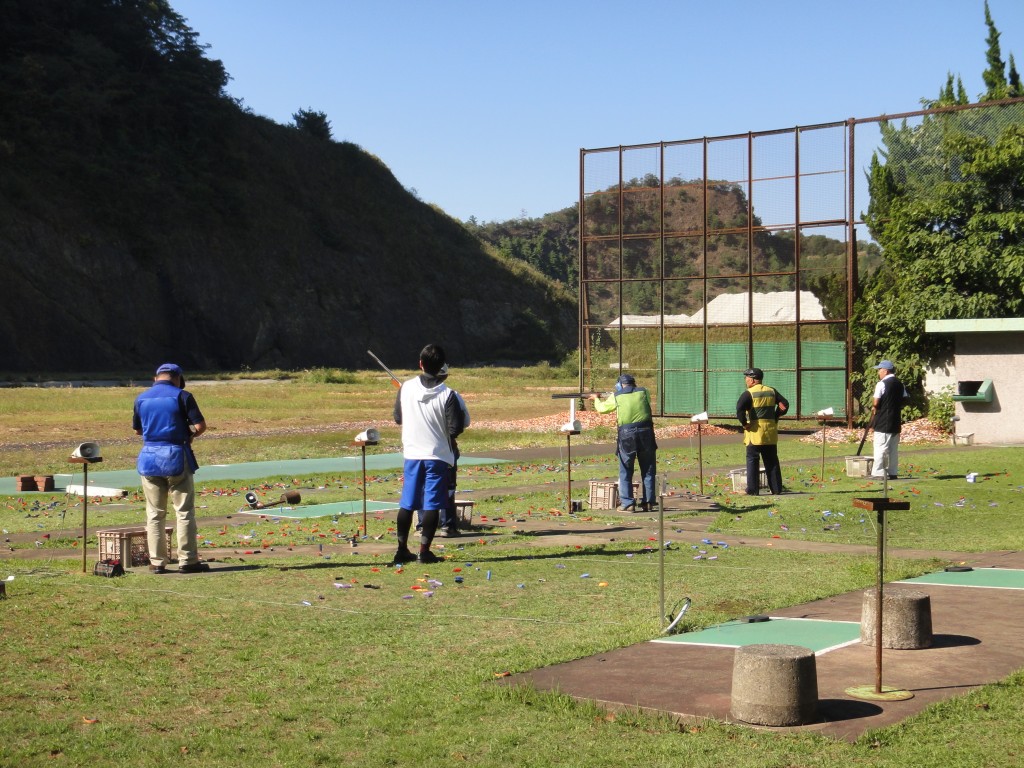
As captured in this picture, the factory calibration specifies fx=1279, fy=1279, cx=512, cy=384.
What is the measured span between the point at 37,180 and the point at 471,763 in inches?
2864

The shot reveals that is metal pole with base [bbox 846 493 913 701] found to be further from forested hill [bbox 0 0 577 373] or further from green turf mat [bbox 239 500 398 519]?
forested hill [bbox 0 0 577 373]

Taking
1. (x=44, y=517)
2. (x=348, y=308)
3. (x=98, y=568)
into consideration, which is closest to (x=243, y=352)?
(x=348, y=308)

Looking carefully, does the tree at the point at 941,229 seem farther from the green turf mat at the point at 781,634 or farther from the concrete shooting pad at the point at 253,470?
the green turf mat at the point at 781,634

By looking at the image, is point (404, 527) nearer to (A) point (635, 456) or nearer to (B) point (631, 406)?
(B) point (631, 406)

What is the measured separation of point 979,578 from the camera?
1157 centimetres

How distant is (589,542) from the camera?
46.6 ft

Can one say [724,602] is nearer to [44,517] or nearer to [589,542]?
[589,542]

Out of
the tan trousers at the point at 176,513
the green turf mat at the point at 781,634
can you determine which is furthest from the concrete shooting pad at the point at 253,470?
the green turf mat at the point at 781,634

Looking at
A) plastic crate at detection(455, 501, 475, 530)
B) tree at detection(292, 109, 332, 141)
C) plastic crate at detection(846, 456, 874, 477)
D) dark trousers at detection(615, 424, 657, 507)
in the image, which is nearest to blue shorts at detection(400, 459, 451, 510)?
plastic crate at detection(455, 501, 475, 530)

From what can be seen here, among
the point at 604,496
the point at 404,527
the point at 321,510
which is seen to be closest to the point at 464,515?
the point at 604,496

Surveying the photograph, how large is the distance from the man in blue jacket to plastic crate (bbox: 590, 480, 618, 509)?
680 cm

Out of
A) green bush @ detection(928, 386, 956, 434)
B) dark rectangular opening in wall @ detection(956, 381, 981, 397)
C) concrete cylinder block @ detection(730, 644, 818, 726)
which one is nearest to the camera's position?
concrete cylinder block @ detection(730, 644, 818, 726)

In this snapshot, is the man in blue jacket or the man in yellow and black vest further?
the man in yellow and black vest

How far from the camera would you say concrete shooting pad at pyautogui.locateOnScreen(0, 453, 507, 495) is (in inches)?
869
